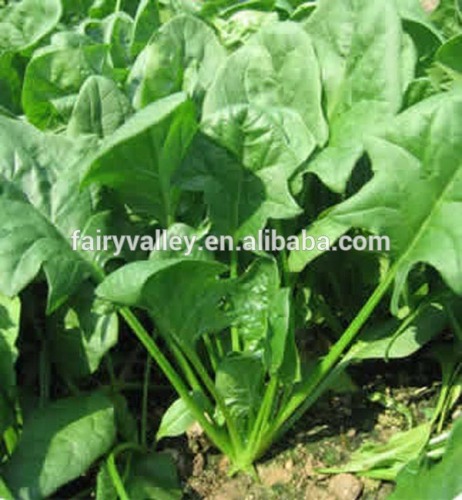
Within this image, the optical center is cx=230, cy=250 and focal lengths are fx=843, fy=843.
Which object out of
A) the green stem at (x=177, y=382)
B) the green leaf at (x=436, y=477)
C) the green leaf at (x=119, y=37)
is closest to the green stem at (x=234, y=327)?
the green stem at (x=177, y=382)

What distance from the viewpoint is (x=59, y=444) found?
1324mm

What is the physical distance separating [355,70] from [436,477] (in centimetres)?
67

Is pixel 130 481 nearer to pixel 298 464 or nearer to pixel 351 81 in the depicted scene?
pixel 298 464

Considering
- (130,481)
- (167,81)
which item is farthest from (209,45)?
(130,481)

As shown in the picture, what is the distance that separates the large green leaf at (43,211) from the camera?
1282 mm

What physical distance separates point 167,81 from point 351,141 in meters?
0.33

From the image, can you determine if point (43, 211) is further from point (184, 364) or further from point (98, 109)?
point (184, 364)

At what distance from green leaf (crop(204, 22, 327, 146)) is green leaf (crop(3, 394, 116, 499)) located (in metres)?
0.54

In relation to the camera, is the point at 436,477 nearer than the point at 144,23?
Yes

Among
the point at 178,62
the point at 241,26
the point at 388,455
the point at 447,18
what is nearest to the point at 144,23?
the point at 241,26

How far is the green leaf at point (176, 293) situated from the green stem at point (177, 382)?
0.11 feet

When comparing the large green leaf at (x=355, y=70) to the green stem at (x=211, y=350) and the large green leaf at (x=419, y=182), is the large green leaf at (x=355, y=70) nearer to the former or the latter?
the large green leaf at (x=419, y=182)

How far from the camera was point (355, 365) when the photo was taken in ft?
5.37

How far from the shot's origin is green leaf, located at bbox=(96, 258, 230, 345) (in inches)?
45.4
